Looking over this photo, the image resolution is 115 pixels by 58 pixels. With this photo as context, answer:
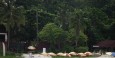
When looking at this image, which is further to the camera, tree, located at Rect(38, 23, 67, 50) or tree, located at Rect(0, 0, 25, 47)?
tree, located at Rect(38, 23, 67, 50)

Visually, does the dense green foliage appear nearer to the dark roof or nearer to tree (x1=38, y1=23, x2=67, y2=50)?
tree (x1=38, y1=23, x2=67, y2=50)

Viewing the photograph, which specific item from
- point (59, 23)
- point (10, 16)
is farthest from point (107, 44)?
point (10, 16)

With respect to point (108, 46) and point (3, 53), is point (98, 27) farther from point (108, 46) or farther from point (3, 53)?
point (3, 53)

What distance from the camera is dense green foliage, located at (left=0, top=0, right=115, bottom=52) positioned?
57.6 meters

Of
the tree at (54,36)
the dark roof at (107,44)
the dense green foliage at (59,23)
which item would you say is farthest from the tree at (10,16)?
the dark roof at (107,44)

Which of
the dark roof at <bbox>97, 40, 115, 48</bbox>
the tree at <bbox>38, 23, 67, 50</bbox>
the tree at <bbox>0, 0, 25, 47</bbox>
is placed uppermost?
the tree at <bbox>0, 0, 25, 47</bbox>

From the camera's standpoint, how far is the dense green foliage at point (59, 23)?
57625mm

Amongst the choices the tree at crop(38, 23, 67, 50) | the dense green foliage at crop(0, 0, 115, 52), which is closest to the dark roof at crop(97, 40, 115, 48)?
the dense green foliage at crop(0, 0, 115, 52)

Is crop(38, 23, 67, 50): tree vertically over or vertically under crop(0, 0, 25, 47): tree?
under

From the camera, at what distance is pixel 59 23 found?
2532 inches

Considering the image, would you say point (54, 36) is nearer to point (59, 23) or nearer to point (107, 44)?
point (59, 23)

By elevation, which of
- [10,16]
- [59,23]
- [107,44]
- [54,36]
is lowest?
[107,44]

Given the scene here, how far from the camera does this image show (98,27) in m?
68.4

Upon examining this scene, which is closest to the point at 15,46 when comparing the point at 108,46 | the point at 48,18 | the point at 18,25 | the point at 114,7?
the point at 18,25
